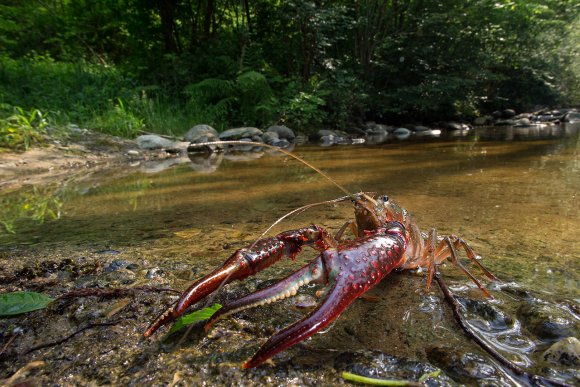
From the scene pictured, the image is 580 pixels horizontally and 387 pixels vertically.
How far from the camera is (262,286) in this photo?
6.80 ft

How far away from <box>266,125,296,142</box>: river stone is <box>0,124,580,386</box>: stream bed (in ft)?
30.0

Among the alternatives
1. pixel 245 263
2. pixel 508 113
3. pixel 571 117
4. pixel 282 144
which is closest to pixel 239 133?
pixel 282 144

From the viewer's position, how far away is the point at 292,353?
140cm

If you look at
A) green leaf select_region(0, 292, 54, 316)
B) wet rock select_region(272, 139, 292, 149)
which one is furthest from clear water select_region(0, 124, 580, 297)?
wet rock select_region(272, 139, 292, 149)

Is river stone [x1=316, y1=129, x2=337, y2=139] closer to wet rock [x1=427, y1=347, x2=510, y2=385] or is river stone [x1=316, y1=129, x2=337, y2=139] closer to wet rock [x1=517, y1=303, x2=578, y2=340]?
wet rock [x1=517, y1=303, x2=578, y2=340]

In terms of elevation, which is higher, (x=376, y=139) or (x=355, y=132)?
(x=355, y=132)

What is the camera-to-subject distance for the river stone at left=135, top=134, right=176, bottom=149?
33.2 ft

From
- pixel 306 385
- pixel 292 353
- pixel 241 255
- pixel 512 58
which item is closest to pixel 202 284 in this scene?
pixel 241 255

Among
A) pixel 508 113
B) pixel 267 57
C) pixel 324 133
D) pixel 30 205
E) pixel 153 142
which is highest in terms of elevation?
pixel 267 57

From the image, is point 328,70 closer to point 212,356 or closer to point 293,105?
point 293,105

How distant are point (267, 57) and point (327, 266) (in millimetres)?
17301

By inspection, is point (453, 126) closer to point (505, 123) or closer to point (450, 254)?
point (505, 123)

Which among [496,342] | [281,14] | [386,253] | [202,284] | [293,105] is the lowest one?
[496,342]

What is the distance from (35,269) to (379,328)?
78.1 inches
